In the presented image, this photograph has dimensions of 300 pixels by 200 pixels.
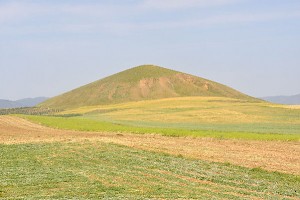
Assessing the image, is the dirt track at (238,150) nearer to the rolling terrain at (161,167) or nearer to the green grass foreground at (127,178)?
the rolling terrain at (161,167)

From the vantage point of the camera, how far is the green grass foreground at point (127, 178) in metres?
22.0

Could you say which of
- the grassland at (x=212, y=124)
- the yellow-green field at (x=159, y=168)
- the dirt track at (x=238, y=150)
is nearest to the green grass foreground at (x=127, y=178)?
the yellow-green field at (x=159, y=168)

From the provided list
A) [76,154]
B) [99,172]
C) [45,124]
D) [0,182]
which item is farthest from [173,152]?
[45,124]

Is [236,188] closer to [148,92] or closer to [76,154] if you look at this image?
[76,154]

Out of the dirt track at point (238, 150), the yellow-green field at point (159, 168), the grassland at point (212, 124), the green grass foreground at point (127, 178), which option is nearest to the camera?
the green grass foreground at point (127, 178)

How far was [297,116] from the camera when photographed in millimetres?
83062

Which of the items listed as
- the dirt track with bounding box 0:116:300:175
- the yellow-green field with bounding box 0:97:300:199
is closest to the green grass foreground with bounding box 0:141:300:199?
the yellow-green field with bounding box 0:97:300:199

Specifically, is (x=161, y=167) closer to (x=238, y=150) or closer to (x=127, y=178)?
(x=127, y=178)

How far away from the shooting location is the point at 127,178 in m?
26.2

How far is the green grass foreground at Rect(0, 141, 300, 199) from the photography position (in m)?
22.0

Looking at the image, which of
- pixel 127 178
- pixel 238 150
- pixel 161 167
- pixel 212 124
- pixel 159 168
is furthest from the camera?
pixel 212 124

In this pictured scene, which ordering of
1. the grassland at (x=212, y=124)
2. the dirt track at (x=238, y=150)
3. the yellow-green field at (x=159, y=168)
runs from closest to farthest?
1. the yellow-green field at (x=159, y=168)
2. the dirt track at (x=238, y=150)
3. the grassland at (x=212, y=124)

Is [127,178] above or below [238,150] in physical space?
above

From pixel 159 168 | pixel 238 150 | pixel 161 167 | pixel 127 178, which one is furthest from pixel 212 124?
pixel 127 178
